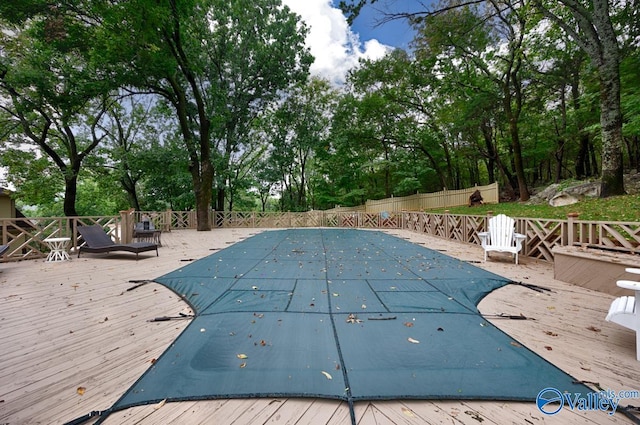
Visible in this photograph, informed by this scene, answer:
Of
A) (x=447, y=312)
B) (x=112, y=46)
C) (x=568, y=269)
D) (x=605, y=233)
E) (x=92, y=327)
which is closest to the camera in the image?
(x=92, y=327)

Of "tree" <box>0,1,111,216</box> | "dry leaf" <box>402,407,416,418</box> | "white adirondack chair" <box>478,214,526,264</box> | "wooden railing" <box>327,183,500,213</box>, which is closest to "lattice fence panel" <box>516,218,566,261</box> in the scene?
"white adirondack chair" <box>478,214,526,264</box>

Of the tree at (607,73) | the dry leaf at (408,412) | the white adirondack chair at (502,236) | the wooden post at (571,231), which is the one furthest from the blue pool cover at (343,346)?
the tree at (607,73)

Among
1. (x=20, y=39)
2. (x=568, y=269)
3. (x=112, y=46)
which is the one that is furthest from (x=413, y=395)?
(x=20, y=39)

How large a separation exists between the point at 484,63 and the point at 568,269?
464 inches

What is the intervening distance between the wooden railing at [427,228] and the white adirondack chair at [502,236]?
44 centimetres

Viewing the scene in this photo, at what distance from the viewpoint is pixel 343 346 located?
194cm

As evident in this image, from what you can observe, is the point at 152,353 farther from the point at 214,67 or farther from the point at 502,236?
the point at 214,67

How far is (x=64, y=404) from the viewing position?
1.43 metres

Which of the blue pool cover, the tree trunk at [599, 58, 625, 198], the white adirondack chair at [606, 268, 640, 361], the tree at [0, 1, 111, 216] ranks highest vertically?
the tree at [0, 1, 111, 216]

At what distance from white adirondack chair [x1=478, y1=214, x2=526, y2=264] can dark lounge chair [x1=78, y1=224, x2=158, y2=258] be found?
24.6 feet

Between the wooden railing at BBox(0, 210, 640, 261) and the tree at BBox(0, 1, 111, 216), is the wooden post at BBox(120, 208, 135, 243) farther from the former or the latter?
the tree at BBox(0, 1, 111, 216)

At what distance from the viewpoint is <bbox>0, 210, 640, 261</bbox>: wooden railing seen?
3869mm

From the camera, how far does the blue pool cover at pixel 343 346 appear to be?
1.49 metres

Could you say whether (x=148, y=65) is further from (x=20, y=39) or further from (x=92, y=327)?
→ (x=92, y=327)
